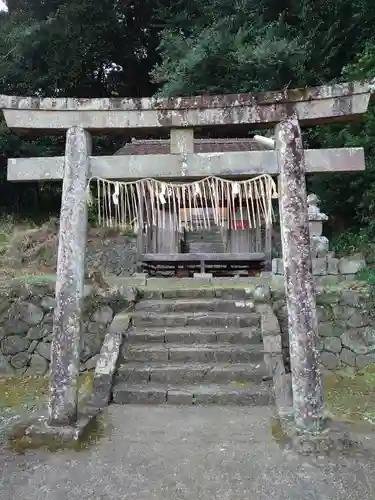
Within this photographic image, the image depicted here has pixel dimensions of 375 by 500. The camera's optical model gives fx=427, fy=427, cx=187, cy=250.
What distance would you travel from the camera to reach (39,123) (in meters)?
5.22

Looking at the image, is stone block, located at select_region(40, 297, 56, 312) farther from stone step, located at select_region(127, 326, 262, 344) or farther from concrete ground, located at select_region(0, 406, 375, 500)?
concrete ground, located at select_region(0, 406, 375, 500)

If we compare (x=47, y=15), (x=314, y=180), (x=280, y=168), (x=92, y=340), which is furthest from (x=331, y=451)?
(x=47, y=15)

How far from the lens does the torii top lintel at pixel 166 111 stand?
5.10 m

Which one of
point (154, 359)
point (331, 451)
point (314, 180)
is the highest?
point (314, 180)

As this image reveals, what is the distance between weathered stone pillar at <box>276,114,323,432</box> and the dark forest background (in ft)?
22.9

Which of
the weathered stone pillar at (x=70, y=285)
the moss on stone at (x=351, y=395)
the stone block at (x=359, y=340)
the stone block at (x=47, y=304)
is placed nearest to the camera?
the weathered stone pillar at (x=70, y=285)

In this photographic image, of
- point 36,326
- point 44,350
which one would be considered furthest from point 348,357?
point 36,326

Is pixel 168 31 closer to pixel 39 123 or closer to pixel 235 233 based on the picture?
pixel 235 233

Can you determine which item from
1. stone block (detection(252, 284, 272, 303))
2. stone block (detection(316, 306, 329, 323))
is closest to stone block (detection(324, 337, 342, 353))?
stone block (detection(316, 306, 329, 323))

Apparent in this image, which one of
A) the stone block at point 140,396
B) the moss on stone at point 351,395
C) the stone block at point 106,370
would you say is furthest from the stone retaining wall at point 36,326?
the moss on stone at point 351,395

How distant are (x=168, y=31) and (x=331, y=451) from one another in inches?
557

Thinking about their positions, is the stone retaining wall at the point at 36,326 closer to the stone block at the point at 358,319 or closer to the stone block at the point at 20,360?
the stone block at the point at 20,360

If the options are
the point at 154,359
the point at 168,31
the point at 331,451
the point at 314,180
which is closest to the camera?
the point at 331,451

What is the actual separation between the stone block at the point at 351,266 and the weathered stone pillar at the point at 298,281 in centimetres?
511
